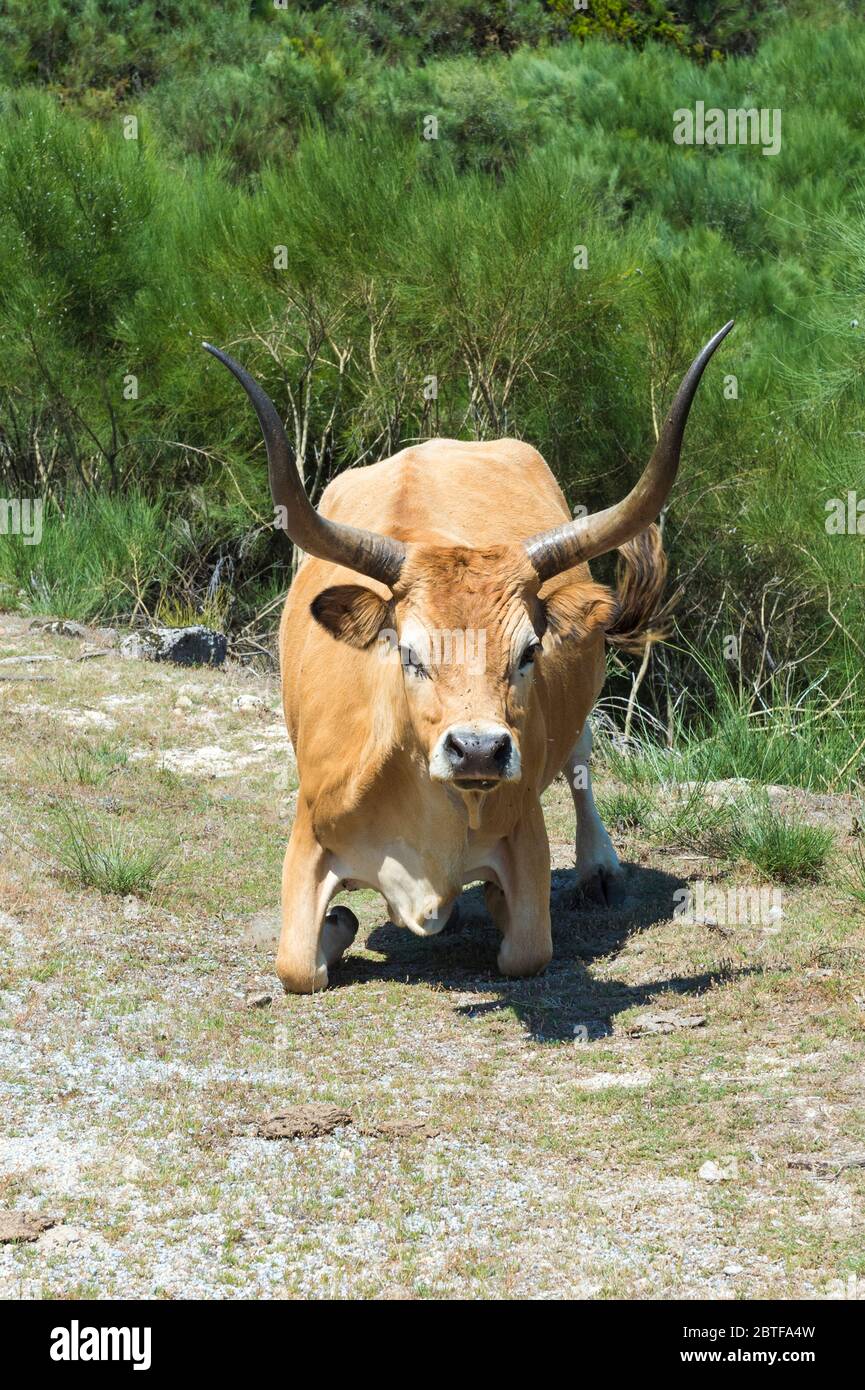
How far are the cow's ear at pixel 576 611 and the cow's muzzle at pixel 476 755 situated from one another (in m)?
0.88

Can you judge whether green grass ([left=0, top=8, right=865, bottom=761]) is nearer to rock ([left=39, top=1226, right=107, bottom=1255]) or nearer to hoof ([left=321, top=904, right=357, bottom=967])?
hoof ([left=321, top=904, right=357, bottom=967])

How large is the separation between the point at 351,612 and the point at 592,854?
2176 mm

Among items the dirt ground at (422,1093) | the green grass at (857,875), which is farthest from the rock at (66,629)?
the green grass at (857,875)

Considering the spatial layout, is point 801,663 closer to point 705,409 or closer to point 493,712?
point 705,409

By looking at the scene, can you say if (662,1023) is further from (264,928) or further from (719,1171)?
(264,928)

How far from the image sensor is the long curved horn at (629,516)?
4.72 meters

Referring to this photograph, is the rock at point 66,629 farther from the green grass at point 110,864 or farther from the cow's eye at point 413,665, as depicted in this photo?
the cow's eye at point 413,665

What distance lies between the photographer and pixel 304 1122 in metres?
4.40

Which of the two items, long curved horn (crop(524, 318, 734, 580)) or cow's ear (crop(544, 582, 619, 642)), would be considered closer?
long curved horn (crop(524, 318, 734, 580))

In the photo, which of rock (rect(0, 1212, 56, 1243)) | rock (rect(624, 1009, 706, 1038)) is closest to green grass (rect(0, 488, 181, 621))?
rock (rect(624, 1009, 706, 1038))

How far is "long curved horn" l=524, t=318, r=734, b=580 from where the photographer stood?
472 cm

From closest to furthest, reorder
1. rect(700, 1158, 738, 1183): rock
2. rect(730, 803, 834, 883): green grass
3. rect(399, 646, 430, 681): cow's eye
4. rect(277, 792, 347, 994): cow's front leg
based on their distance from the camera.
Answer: rect(700, 1158, 738, 1183): rock, rect(399, 646, 430, 681): cow's eye, rect(277, 792, 347, 994): cow's front leg, rect(730, 803, 834, 883): green grass

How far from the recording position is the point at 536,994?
557 cm

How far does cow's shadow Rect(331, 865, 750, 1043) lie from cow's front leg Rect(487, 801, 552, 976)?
86 mm
